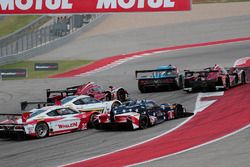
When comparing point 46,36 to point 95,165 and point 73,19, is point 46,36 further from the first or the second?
point 95,165

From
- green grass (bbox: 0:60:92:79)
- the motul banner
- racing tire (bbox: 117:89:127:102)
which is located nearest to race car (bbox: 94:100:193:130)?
the motul banner

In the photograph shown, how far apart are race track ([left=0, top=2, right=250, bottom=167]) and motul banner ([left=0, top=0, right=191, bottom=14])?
170 inches

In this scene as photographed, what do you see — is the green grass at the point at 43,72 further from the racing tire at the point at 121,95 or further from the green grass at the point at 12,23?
the racing tire at the point at 121,95

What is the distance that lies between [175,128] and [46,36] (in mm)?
32925

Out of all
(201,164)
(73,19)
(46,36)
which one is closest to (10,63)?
(46,36)

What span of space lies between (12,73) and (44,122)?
66.9 feet

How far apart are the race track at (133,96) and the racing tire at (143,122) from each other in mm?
283

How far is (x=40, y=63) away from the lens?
4638 centimetres

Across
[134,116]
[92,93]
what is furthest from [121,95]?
[134,116]

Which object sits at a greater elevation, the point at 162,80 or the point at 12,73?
the point at 12,73

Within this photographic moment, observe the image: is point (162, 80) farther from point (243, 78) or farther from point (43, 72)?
point (43, 72)

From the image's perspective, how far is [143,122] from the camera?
2403 centimetres

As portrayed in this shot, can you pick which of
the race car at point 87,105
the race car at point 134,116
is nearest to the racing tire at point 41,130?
the race car at point 134,116

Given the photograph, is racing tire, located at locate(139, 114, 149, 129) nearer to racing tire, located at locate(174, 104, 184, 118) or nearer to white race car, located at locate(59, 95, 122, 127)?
racing tire, located at locate(174, 104, 184, 118)
